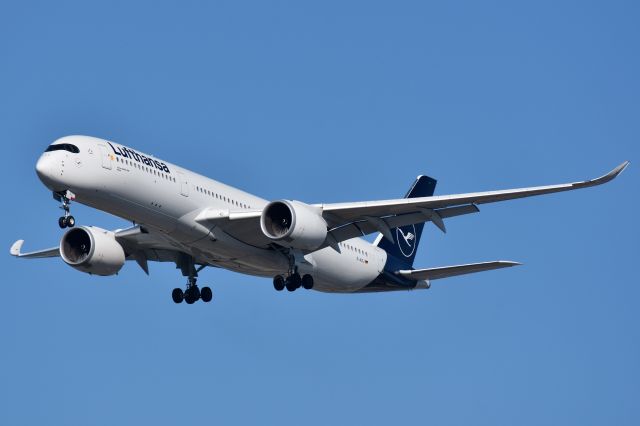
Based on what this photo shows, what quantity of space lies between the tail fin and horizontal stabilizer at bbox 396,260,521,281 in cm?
183

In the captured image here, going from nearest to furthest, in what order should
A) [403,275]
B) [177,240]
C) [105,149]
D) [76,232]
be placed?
1. [105,149]
2. [177,240]
3. [76,232]
4. [403,275]

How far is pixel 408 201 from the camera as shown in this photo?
132 ft

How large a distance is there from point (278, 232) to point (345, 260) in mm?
5999

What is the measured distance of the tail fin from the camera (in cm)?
5006

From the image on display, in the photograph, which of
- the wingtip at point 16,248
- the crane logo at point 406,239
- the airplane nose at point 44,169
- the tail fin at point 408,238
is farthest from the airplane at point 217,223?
the wingtip at point 16,248

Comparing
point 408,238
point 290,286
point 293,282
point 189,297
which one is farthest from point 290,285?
point 408,238

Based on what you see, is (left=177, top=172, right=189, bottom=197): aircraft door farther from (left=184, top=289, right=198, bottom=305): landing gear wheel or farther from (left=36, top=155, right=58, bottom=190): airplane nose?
(left=184, top=289, right=198, bottom=305): landing gear wheel

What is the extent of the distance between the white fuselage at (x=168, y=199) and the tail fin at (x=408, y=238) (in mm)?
4426

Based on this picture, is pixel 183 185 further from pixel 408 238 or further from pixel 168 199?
pixel 408 238

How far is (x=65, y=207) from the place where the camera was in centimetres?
3869

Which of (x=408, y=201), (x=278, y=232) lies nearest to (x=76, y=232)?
(x=278, y=232)

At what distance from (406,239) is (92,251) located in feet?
49.1

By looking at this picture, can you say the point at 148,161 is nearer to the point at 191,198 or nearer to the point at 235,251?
the point at 191,198

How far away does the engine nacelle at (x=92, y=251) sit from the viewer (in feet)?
144
